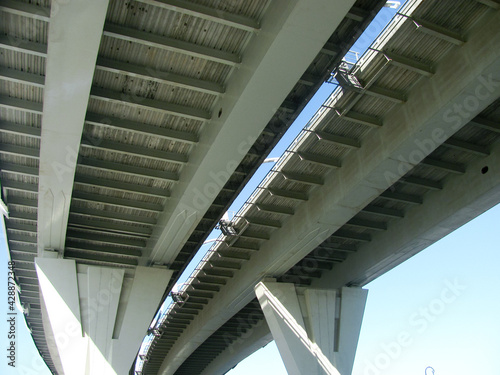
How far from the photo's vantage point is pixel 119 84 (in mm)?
12453

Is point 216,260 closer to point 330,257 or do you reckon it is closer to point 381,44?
point 330,257

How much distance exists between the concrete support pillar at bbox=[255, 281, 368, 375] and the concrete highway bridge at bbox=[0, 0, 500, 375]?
8 cm

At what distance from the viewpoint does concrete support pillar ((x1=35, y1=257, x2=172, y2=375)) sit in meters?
17.3

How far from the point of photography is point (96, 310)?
1820cm

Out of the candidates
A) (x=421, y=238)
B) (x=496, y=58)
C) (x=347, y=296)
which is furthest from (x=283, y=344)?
(x=496, y=58)

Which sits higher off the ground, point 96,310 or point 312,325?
point 96,310

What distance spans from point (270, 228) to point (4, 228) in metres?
11.7

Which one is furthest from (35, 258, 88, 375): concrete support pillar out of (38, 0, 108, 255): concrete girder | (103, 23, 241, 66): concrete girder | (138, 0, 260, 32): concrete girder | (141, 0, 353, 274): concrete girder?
(138, 0, 260, 32): concrete girder

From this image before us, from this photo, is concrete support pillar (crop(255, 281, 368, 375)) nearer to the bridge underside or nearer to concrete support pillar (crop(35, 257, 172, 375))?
the bridge underside

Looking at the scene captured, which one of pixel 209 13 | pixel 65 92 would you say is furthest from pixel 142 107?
pixel 209 13

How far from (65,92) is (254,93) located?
480cm

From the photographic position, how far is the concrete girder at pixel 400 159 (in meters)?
11.1

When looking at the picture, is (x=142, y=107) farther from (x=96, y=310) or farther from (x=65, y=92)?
(x=96, y=310)

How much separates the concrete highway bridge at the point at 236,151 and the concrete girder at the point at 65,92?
0.15ft
